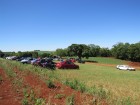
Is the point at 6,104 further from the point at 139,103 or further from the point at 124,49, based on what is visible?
the point at 124,49

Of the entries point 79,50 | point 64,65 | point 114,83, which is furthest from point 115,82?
point 79,50

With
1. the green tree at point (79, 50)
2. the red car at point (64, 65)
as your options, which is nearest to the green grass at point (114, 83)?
the red car at point (64, 65)

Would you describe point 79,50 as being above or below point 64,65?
above

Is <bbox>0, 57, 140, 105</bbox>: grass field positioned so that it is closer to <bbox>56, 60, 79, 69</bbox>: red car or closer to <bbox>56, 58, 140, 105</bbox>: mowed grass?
<bbox>56, 58, 140, 105</bbox>: mowed grass

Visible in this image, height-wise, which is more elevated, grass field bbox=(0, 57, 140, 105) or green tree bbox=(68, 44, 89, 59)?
green tree bbox=(68, 44, 89, 59)

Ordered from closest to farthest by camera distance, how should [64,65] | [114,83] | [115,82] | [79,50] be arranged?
[114,83]
[115,82]
[64,65]
[79,50]

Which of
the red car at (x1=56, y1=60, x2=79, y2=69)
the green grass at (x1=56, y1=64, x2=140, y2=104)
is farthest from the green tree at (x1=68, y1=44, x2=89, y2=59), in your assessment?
the green grass at (x1=56, y1=64, x2=140, y2=104)

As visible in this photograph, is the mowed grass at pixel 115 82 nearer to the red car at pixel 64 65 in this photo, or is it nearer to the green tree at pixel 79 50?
the red car at pixel 64 65

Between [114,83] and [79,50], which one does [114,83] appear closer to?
[114,83]

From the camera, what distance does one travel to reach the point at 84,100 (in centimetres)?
1044

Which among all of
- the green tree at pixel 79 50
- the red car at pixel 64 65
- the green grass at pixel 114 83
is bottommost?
the green grass at pixel 114 83

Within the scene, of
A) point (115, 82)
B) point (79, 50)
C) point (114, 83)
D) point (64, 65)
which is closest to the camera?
point (114, 83)

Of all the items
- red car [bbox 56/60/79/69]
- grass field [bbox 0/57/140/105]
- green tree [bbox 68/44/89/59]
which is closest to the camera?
grass field [bbox 0/57/140/105]

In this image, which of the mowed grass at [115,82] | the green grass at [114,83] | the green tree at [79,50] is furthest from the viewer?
the green tree at [79,50]
